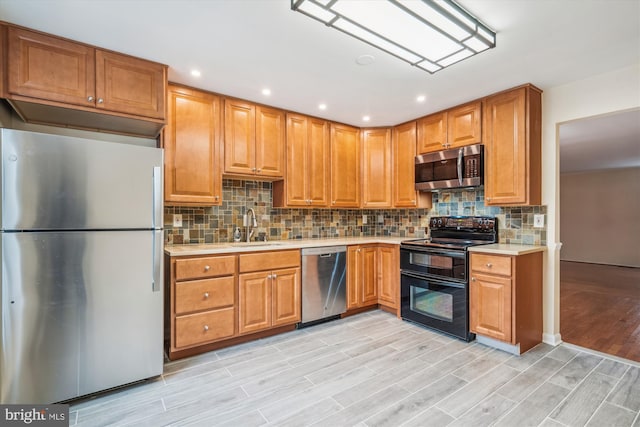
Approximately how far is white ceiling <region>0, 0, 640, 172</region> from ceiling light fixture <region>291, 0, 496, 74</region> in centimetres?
9

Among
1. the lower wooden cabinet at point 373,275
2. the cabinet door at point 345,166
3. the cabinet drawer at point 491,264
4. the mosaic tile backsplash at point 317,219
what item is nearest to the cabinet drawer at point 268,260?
the mosaic tile backsplash at point 317,219

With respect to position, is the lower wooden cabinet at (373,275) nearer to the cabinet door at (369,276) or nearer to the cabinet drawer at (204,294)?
the cabinet door at (369,276)

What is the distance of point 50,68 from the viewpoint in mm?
1962

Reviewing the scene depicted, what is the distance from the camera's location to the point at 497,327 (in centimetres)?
262

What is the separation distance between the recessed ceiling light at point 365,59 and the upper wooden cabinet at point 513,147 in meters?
1.40

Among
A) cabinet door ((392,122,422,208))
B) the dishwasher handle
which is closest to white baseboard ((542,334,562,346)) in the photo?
cabinet door ((392,122,422,208))

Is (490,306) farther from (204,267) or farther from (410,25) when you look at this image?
(204,267)

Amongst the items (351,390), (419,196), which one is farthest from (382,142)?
(351,390)

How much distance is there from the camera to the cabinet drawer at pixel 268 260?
109 inches

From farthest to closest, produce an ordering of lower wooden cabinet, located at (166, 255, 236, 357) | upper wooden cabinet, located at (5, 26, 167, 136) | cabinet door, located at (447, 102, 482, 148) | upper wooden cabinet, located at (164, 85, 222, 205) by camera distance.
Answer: cabinet door, located at (447, 102, 482, 148)
upper wooden cabinet, located at (164, 85, 222, 205)
lower wooden cabinet, located at (166, 255, 236, 357)
upper wooden cabinet, located at (5, 26, 167, 136)

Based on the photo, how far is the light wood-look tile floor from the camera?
1774 millimetres

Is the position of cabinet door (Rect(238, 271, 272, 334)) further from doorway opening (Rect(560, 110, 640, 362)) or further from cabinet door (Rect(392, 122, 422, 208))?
doorway opening (Rect(560, 110, 640, 362))

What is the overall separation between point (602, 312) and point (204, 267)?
4.52m

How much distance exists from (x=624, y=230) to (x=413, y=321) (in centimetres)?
758
